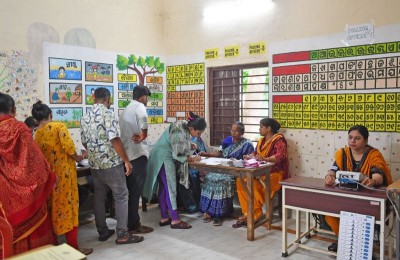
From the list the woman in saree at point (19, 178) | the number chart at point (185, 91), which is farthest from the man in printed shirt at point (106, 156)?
the number chart at point (185, 91)

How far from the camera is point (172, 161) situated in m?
4.03

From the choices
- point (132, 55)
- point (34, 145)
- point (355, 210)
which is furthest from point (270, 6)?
point (34, 145)

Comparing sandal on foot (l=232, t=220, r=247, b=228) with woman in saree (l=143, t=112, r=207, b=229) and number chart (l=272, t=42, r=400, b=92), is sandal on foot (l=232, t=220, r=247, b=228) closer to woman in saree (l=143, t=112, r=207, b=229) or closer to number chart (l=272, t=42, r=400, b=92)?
woman in saree (l=143, t=112, r=207, b=229)

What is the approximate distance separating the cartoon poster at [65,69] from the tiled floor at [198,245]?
1805 millimetres

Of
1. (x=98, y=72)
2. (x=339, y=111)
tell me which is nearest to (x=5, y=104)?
(x=98, y=72)

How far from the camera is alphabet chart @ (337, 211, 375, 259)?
272 cm

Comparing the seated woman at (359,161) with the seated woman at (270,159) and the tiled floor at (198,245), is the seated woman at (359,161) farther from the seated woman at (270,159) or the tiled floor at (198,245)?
the seated woman at (270,159)

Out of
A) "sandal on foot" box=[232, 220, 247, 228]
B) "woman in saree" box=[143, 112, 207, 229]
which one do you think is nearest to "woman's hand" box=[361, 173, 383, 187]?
"sandal on foot" box=[232, 220, 247, 228]

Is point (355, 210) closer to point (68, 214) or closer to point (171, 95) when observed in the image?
point (68, 214)

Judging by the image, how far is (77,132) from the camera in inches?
184

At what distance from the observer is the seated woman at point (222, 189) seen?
4.27 m

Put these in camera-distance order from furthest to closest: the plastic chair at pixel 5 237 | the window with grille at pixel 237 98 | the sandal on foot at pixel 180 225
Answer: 1. the window with grille at pixel 237 98
2. the sandal on foot at pixel 180 225
3. the plastic chair at pixel 5 237

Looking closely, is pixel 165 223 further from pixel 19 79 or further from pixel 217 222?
pixel 19 79

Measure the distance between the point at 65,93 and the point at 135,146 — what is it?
4.36ft
